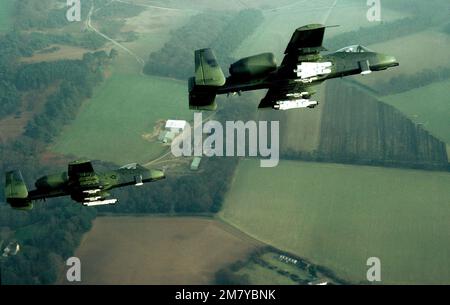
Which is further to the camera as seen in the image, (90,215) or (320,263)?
(90,215)

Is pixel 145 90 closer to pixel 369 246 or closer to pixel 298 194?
pixel 298 194

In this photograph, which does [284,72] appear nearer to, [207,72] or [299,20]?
[207,72]

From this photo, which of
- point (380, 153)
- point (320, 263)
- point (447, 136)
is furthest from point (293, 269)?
point (447, 136)

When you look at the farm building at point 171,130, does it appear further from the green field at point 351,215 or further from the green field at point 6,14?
the green field at point 6,14

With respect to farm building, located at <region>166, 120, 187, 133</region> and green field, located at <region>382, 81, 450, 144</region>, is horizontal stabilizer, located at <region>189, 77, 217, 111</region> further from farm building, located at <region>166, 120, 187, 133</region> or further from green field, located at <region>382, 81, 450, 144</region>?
green field, located at <region>382, 81, 450, 144</region>

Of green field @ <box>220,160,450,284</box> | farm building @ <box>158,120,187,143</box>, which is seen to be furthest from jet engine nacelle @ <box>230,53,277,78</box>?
farm building @ <box>158,120,187,143</box>

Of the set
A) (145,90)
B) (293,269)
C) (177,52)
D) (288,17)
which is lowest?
(293,269)
